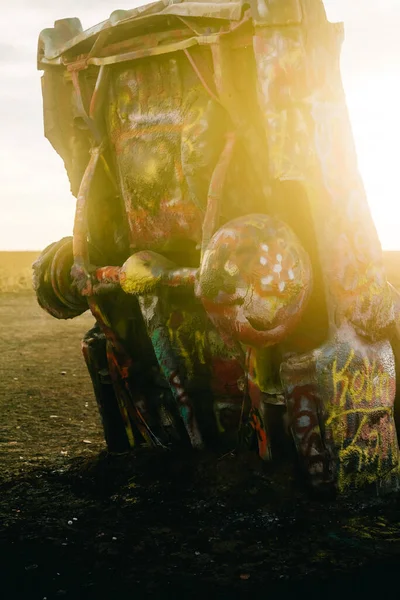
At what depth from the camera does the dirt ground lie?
2.60m

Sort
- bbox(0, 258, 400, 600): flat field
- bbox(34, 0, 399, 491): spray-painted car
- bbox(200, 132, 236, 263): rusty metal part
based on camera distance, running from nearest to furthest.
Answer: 1. bbox(0, 258, 400, 600): flat field
2. bbox(34, 0, 399, 491): spray-painted car
3. bbox(200, 132, 236, 263): rusty metal part

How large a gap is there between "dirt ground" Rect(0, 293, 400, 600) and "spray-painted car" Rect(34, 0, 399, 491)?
0.58 feet

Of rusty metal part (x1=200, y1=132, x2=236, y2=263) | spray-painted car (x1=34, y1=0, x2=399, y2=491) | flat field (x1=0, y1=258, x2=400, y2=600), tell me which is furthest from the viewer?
rusty metal part (x1=200, y1=132, x2=236, y2=263)

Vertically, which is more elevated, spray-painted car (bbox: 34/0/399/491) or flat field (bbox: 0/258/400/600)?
spray-painted car (bbox: 34/0/399/491)

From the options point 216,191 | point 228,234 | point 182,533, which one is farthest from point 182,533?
point 216,191

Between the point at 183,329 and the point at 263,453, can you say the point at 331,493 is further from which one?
the point at 183,329

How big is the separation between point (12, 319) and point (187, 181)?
9182 millimetres

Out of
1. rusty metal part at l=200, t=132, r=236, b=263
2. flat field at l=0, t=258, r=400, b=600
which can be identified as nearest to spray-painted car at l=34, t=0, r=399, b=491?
rusty metal part at l=200, t=132, r=236, b=263

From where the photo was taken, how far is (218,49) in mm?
2867

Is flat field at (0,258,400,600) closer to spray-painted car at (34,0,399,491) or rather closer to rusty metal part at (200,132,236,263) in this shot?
spray-painted car at (34,0,399,491)

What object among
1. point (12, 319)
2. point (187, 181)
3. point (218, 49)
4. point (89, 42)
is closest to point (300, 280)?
point (187, 181)

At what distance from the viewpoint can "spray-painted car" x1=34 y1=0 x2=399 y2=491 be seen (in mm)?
2770

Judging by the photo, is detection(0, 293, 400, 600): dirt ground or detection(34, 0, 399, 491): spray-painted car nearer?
detection(0, 293, 400, 600): dirt ground

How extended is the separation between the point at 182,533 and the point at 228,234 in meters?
1.30
